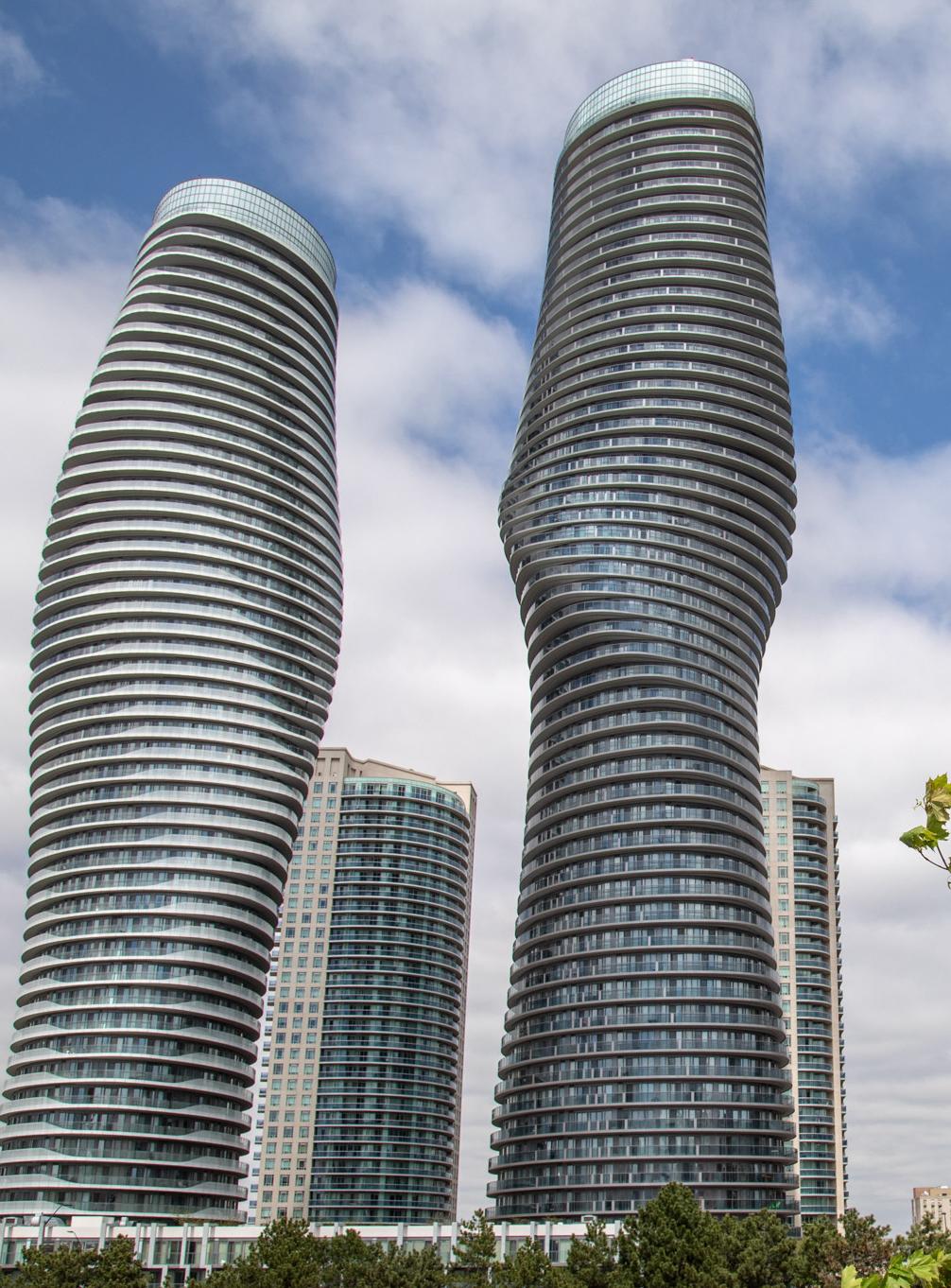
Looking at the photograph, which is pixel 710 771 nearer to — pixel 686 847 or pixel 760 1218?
pixel 686 847

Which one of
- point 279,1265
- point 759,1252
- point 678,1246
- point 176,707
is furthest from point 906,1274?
point 176,707

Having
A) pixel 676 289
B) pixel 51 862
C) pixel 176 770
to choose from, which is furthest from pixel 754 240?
pixel 51 862

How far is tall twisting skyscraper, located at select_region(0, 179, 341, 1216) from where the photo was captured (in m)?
134

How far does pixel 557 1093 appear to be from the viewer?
13462 cm

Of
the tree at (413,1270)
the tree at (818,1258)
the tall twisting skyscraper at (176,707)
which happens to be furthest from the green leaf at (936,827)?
the tall twisting skyscraper at (176,707)

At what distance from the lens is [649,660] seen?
143250 millimetres

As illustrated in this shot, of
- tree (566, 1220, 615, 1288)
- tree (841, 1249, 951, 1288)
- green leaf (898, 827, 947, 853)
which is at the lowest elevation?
tree (566, 1220, 615, 1288)

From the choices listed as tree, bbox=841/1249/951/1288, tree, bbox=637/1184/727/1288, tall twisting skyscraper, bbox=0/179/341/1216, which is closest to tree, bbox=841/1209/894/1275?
tree, bbox=637/1184/727/1288

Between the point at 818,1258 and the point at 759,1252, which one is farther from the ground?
the point at 759,1252

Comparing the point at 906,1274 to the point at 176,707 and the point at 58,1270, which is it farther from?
the point at 176,707

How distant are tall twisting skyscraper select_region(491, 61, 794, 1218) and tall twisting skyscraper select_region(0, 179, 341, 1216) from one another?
24.6 m

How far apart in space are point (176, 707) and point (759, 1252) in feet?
254

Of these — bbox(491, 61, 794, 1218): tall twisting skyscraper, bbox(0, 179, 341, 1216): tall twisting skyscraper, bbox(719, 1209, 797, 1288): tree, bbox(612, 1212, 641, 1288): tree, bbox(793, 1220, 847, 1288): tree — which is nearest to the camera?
bbox(612, 1212, 641, 1288): tree

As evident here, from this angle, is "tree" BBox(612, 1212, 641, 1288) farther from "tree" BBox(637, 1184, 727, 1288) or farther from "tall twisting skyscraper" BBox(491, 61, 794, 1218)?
"tall twisting skyscraper" BBox(491, 61, 794, 1218)
